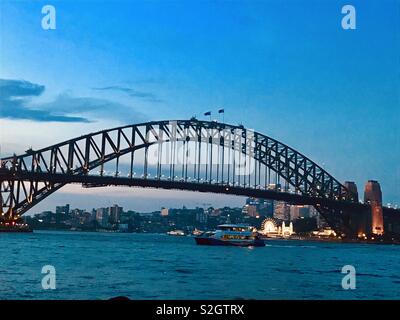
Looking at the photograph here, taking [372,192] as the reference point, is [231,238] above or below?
below

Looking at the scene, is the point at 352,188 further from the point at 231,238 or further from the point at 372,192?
the point at 231,238

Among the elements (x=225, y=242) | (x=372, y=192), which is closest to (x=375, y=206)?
(x=372, y=192)

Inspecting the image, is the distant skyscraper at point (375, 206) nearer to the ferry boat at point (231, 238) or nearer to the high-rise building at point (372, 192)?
the high-rise building at point (372, 192)

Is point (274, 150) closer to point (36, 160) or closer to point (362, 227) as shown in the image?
point (362, 227)

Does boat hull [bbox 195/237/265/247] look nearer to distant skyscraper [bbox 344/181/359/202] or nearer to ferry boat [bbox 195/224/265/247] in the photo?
ferry boat [bbox 195/224/265/247]

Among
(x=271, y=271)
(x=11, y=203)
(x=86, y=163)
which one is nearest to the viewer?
(x=271, y=271)

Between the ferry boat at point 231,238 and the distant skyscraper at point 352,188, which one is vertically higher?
the distant skyscraper at point 352,188

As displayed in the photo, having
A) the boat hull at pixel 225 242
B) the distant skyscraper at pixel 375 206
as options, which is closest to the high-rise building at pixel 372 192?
the distant skyscraper at pixel 375 206

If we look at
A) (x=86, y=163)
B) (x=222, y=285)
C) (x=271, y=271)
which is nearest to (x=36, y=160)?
(x=86, y=163)

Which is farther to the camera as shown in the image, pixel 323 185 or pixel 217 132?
pixel 323 185

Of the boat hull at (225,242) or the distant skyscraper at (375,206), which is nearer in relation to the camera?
the boat hull at (225,242)
